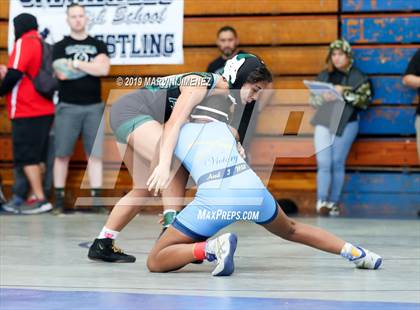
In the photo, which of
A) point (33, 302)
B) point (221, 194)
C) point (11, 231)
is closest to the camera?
point (33, 302)

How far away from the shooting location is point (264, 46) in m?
13.1

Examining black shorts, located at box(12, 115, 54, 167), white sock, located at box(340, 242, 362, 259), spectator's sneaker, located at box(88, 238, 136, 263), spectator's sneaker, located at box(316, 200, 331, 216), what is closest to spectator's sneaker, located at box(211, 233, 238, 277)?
white sock, located at box(340, 242, 362, 259)

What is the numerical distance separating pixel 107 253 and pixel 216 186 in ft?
4.27

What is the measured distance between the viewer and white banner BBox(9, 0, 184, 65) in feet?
43.1

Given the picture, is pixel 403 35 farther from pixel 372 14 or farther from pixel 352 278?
pixel 352 278

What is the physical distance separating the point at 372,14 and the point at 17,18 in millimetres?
4155

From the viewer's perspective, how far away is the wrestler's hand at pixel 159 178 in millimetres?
7258

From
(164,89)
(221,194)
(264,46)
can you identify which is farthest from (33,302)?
(264,46)

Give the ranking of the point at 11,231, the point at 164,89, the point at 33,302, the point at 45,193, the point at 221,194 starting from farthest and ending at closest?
the point at 45,193 → the point at 11,231 → the point at 164,89 → the point at 221,194 → the point at 33,302

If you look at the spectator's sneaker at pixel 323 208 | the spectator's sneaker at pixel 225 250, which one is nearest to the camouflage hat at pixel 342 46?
the spectator's sneaker at pixel 323 208

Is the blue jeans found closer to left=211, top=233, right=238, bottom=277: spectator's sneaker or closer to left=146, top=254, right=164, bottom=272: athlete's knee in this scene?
left=146, top=254, right=164, bottom=272: athlete's knee

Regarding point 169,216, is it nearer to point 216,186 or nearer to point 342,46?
point 216,186

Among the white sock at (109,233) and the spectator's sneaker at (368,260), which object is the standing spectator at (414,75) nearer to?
the spectator's sneaker at (368,260)

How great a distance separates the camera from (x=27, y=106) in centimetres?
1261
